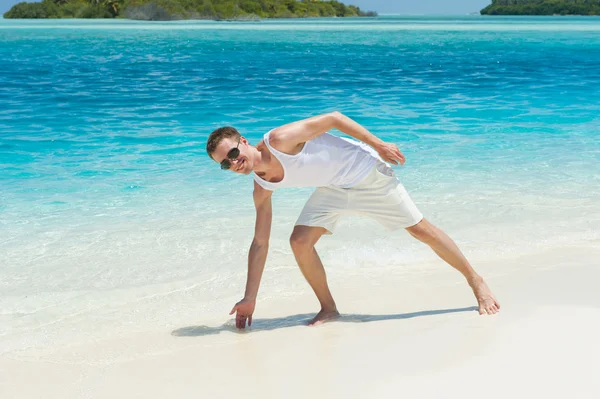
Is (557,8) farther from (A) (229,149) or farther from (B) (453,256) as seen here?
(A) (229,149)

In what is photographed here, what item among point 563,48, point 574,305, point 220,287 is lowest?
point 563,48

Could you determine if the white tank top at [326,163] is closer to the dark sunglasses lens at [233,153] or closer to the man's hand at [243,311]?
the dark sunglasses lens at [233,153]

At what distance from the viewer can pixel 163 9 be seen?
285 ft

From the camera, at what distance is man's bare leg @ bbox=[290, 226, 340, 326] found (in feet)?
11.7

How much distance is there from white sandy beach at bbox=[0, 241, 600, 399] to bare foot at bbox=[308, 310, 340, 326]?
0.08 metres

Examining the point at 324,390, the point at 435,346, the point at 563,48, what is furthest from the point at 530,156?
the point at 563,48

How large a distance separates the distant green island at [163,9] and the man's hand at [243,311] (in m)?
88.0

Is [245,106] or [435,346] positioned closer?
[435,346]

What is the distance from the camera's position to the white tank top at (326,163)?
10.9 ft

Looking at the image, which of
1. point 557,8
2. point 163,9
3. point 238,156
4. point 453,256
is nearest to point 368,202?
point 453,256

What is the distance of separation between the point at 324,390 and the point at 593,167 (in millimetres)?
5838

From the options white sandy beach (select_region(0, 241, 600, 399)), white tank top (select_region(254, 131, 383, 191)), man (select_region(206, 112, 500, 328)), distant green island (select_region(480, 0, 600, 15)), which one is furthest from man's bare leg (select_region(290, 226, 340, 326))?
distant green island (select_region(480, 0, 600, 15))

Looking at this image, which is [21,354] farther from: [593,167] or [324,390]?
[593,167]

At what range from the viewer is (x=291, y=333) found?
3.52 metres
